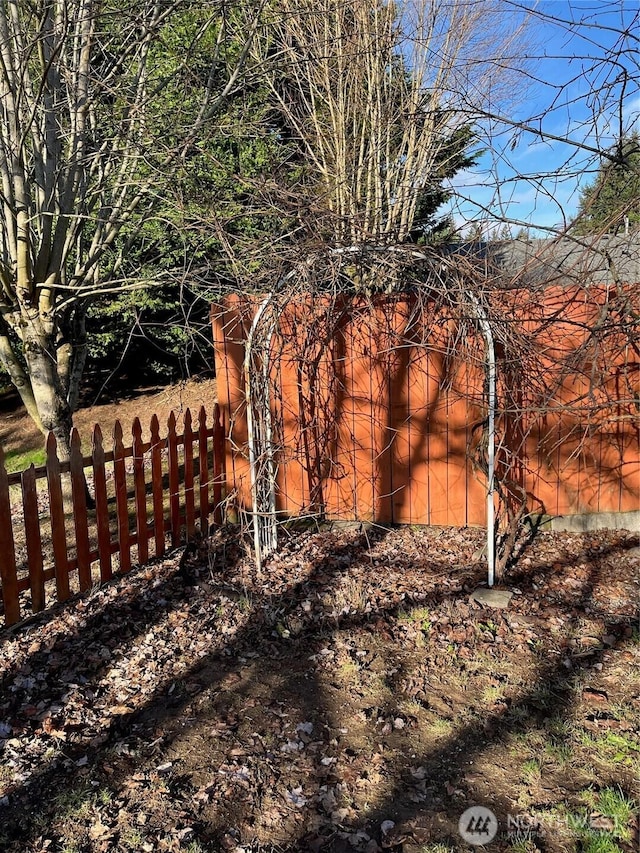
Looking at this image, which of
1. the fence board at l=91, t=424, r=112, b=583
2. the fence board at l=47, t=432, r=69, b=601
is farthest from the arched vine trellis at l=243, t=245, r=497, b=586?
the fence board at l=47, t=432, r=69, b=601

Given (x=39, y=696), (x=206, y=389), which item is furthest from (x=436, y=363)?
(x=206, y=389)

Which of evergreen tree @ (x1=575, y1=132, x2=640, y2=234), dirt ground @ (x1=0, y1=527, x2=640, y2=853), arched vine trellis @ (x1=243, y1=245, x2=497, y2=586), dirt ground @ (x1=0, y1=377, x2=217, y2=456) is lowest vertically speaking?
dirt ground @ (x1=0, y1=527, x2=640, y2=853)

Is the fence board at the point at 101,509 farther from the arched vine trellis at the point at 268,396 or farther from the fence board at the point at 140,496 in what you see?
the arched vine trellis at the point at 268,396

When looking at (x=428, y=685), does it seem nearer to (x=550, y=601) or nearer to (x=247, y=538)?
(x=550, y=601)

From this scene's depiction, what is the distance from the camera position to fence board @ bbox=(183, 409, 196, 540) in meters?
4.60

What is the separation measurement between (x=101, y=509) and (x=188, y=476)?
0.83 m

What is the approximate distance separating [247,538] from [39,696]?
6.70 ft

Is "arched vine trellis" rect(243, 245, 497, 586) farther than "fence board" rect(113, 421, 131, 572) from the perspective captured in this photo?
No

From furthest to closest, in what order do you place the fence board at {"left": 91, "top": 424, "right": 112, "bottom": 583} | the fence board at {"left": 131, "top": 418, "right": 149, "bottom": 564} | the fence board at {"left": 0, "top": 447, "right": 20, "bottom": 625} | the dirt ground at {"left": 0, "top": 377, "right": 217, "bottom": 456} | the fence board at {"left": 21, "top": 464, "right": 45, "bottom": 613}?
the dirt ground at {"left": 0, "top": 377, "right": 217, "bottom": 456}
the fence board at {"left": 131, "top": 418, "right": 149, "bottom": 564}
the fence board at {"left": 91, "top": 424, "right": 112, "bottom": 583}
the fence board at {"left": 21, "top": 464, "right": 45, "bottom": 613}
the fence board at {"left": 0, "top": 447, "right": 20, "bottom": 625}

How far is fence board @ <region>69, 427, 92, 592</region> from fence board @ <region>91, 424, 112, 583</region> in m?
0.10

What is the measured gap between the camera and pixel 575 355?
112 inches

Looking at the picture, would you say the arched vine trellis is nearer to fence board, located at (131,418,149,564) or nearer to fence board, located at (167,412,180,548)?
fence board, located at (167,412,180,548)

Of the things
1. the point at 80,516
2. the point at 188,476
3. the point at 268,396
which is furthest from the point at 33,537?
the point at 268,396

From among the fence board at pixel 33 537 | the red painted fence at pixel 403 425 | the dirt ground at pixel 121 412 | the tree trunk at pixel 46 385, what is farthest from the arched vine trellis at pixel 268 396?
the dirt ground at pixel 121 412
